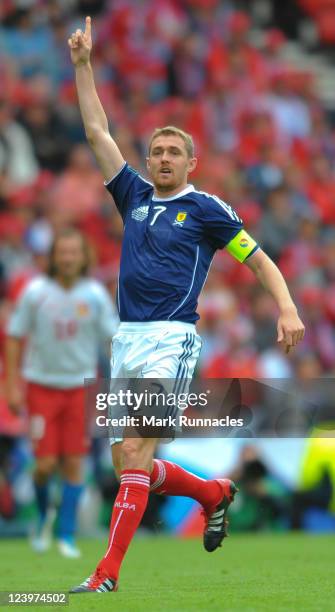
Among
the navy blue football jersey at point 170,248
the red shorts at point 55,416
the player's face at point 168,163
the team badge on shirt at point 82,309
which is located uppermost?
the player's face at point 168,163

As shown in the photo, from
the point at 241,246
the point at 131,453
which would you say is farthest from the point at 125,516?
the point at 241,246

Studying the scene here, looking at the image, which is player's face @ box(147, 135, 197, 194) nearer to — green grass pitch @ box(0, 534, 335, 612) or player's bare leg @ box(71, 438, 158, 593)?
player's bare leg @ box(71, 438, 158, 593)

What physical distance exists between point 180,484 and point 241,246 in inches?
51.3

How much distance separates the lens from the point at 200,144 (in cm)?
1725

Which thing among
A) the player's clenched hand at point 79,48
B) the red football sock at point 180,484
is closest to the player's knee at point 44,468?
the red football sock at point 180,484

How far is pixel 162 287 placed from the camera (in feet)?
21.9

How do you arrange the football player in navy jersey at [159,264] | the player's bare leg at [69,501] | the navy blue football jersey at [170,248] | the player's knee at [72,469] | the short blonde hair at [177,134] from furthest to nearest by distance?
the player's knee at [72,469]
the player's bare leg at [69,501]
the short blonde hair at [177,134]
the navy blue football jersey at [170,248]
the football player in navy jersey at [159,264]

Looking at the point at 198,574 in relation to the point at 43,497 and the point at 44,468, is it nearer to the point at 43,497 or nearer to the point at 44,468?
the point at 44,468

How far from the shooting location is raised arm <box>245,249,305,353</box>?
6242 mm

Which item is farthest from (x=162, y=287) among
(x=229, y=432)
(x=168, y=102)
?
(x=168, y=102)

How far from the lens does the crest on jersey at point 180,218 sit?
6.82m

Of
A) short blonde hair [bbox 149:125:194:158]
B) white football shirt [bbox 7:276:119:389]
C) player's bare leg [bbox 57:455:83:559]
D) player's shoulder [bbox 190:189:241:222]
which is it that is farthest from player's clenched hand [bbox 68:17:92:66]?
player's bare leg [bbox 57:455:83:559]

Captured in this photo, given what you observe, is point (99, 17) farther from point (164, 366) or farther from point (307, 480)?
point (164, 366)

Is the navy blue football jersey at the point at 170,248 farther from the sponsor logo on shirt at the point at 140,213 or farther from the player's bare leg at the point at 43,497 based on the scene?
the player's bare leg at the point at 43,497
